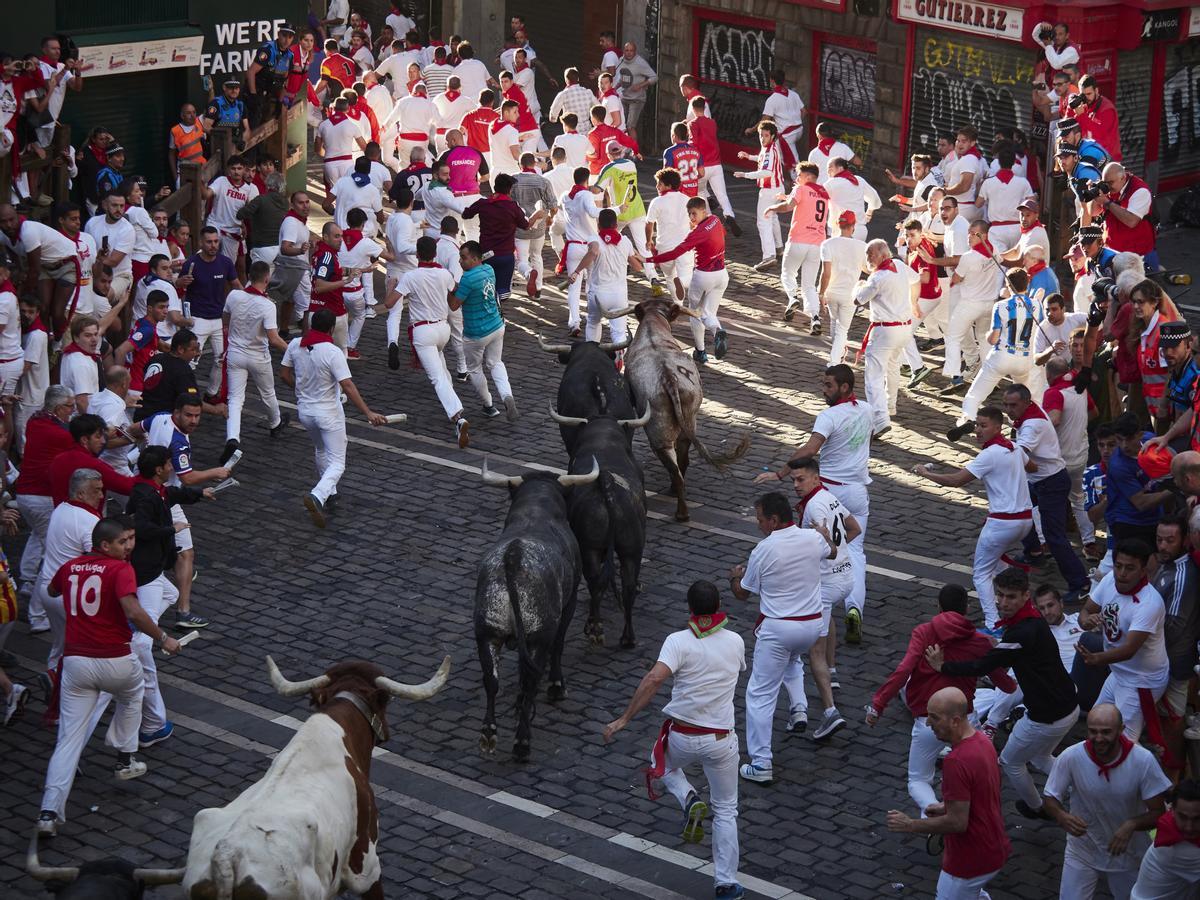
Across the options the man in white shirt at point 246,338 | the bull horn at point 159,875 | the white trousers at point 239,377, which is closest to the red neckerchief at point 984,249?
the man in white shirt at point 246,338

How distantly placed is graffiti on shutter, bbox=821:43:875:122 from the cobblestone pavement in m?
10.3

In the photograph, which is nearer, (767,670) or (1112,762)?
(1112,762)

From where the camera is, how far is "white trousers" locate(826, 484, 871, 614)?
14.1 metres

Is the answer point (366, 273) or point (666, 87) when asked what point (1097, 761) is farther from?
point (666, 87)

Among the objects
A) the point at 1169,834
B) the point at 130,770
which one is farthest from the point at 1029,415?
the point at 130,770

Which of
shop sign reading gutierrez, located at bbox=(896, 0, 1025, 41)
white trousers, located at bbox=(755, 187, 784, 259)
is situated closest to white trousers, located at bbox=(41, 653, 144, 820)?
white trousers, located at bbox=(755, 187, 784, 259)

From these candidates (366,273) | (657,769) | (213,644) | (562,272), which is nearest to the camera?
(657,769)

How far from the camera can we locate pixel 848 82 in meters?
29.6

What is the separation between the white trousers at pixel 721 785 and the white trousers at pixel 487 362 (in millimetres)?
8715

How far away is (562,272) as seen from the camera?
24.8m

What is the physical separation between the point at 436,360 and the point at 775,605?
7531 millimetres

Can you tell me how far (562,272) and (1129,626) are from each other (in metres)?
14.4

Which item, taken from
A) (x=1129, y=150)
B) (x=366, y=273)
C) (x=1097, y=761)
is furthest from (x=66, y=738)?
(x=1129, y=150)

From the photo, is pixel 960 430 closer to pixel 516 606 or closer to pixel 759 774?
pixel 759 774
